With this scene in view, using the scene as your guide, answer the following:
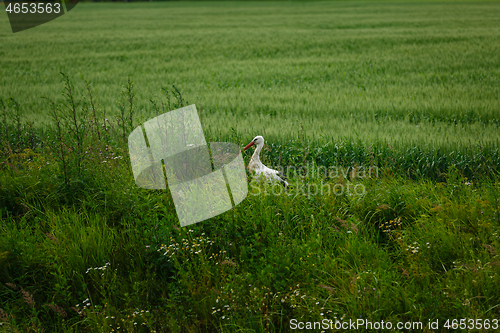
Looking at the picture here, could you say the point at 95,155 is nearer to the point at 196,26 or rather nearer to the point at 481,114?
the point at 481,114

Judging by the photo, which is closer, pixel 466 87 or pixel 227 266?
pixel 227 266

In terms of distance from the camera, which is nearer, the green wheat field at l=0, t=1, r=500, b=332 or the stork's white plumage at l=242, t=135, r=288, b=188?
the green wheat field at l=0, t=1, r=500, b=332

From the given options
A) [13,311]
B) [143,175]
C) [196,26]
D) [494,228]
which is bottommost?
[13,311]

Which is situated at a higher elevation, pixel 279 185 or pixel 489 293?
pixel 279 185

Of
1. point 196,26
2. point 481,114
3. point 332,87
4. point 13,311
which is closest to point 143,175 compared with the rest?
point 13,311

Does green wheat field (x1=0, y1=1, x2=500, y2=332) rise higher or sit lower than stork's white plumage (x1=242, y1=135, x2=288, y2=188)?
lower

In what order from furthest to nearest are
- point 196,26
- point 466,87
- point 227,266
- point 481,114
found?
1. point 196,26
2. point 466,87
3. point 481,114
4. point 227,266

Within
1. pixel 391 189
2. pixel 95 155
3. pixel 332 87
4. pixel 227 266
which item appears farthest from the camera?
pixel 332 87

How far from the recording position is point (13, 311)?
2869 mm

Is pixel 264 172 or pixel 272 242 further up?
pixel 264 172

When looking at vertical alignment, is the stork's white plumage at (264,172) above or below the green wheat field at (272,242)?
above

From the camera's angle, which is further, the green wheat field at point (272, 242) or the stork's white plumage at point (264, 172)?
the stork's white plumage at point (264, 172)

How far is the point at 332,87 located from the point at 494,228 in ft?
24.3

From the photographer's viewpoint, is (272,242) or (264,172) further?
(264,172)
